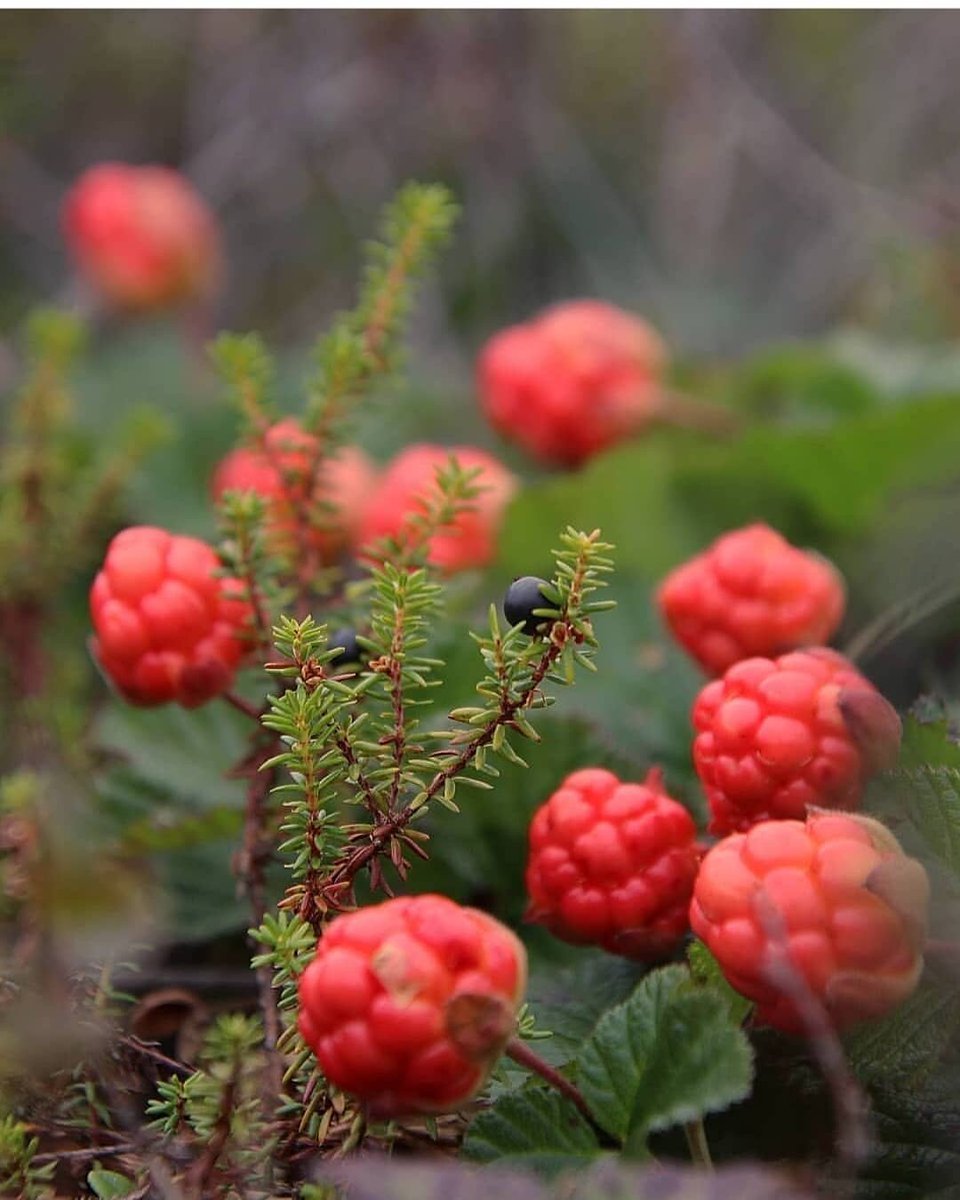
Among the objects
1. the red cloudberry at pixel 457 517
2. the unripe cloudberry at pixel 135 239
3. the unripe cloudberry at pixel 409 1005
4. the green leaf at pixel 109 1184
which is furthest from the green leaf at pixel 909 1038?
the unripe cloudberry at pixel 135 239

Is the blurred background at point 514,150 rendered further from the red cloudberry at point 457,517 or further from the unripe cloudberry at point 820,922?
the unripe cloudberry at point 820,922

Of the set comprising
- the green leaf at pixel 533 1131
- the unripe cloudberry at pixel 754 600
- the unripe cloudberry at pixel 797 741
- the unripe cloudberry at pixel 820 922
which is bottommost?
the green leaf at pixel 533 1131

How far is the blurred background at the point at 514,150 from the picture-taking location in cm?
205

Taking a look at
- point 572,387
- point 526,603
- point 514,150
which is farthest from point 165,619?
point 514,150

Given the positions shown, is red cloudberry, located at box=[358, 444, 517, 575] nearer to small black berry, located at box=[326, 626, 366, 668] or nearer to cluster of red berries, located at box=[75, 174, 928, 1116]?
cluster of red berries, located at box=[75, 174, 928, 1116]

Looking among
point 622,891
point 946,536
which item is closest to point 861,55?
point 946,536

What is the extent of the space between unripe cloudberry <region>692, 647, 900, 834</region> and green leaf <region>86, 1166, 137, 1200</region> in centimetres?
25

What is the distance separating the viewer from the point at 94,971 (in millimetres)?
541

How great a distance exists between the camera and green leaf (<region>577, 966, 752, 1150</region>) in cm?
42

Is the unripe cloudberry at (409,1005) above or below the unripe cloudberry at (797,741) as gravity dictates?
below

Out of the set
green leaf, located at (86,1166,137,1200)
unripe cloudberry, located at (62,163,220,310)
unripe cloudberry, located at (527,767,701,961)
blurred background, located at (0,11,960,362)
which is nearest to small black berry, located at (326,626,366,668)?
unripe cloudberry, located at (527,767,701,961)

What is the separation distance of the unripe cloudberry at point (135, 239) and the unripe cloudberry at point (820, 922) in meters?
1.29

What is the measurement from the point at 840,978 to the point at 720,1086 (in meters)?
0.05

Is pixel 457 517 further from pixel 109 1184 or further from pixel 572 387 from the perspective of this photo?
pixel 109 1184
